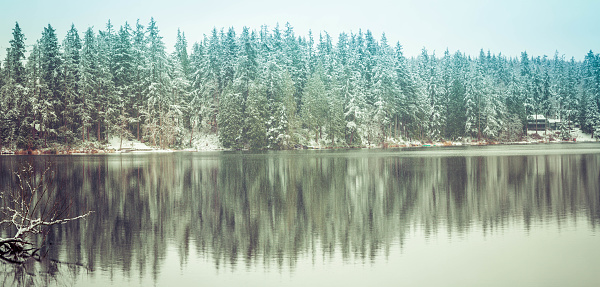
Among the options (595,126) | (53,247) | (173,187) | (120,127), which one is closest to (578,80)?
(595,126)

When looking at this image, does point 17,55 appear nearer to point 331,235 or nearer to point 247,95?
point 247,95

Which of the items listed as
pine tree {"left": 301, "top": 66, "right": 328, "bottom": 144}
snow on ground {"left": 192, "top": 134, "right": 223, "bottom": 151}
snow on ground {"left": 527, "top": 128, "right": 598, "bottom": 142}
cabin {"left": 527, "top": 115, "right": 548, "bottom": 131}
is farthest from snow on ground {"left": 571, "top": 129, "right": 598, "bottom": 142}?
snow on ground {"left": 192, "top": 134, "right": 223, "bottom": 151}

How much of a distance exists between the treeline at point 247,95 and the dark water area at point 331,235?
4941cm

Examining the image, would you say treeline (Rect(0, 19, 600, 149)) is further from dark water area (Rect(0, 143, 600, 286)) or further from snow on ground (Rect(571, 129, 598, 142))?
dark water area (Rect(0, 143, 600, 286))

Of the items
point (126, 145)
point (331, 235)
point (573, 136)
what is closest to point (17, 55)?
point (126, 145)

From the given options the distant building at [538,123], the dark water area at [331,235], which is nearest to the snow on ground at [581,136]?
the distant building at [538,123]

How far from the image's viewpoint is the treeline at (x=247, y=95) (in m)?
72.3

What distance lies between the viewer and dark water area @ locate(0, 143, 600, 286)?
1146cm

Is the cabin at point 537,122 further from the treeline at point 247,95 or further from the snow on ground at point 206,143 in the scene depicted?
the snow on ground at point 206,143

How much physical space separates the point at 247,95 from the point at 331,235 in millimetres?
73458

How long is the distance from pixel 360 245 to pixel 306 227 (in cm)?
281

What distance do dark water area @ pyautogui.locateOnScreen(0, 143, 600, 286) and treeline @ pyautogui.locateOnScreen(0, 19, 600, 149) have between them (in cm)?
4941

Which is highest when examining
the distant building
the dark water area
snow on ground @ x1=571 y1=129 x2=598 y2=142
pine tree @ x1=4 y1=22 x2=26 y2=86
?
pine tree @ x1=4 y1=22 x2=26 y2=86

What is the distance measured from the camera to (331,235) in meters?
15.2
